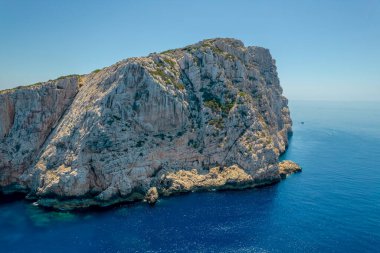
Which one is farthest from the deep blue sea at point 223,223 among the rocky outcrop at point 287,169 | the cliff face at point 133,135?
the rocky outcrop at point 287,169

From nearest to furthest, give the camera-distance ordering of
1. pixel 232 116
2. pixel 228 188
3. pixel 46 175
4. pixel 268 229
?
1. pixel 268 229
2. pixel 46 175
3. pixel 228 188
4. pixel 232 116

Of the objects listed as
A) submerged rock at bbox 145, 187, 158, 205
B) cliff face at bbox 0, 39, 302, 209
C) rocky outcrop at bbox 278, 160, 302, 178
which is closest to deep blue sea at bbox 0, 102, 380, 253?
submerged rock at bbox 145, 187, 158, 205

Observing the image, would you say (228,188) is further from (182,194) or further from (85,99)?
(85,99)

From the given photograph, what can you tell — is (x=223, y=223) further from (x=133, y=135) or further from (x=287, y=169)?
(x=287, y=169)

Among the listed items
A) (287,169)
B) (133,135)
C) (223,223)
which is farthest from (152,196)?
(287,169)

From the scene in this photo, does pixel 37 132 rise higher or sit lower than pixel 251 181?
higher

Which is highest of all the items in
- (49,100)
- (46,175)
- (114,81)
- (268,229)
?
(114,81)

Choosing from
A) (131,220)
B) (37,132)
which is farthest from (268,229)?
(37,132)

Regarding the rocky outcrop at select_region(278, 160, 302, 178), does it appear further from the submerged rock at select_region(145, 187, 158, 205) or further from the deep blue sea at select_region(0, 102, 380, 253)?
the submerged rock at select_region(145, 187, 158, 205)

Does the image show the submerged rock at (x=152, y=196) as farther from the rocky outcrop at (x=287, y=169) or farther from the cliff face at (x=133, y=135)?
the rocky outcrop at (x=287, y=169)
